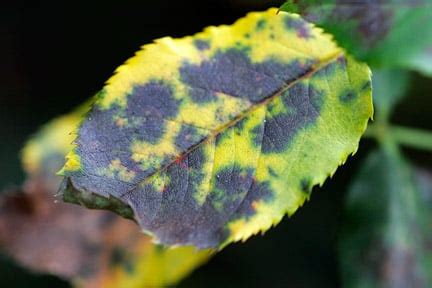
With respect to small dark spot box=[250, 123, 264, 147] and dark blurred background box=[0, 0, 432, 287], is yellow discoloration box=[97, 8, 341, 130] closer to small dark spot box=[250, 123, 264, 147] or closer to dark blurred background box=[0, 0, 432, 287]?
small dark spot box=[250, 123, 264, 147]

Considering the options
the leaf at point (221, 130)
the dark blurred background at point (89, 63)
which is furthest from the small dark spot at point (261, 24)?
the dark blurred background at point (89, 63)

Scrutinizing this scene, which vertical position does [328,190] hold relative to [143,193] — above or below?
below

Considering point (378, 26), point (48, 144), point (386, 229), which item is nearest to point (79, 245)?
point (48, 144)

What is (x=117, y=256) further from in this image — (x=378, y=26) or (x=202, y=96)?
(x=378, y=26)

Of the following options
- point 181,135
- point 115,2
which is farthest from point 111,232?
point 115,2

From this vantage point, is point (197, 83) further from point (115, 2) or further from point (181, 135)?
point (115, 2)

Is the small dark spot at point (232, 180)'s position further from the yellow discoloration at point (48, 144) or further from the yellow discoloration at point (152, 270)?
the yellow discoloration at point (48, 144)
